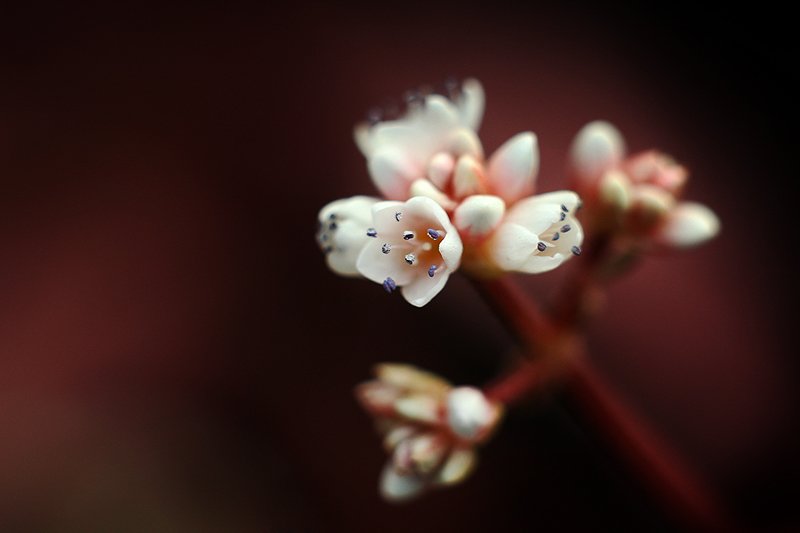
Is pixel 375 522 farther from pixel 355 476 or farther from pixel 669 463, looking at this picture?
Answer: pixel 669 463

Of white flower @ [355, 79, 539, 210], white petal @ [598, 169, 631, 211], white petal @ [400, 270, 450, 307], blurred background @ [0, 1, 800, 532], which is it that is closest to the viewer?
white petal @ [400, 270, 450, 307]

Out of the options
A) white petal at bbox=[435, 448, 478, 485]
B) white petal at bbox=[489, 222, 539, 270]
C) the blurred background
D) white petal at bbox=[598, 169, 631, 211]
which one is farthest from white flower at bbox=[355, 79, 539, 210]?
the blurred background

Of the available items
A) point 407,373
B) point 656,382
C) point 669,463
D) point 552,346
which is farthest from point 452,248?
point 656,382

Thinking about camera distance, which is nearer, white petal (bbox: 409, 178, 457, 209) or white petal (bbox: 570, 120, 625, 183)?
white petal (bbox: 409, 178, 457, 209)

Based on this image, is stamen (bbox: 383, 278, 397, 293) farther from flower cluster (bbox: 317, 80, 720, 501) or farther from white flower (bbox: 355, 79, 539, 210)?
white flower (bbox: 355, 79, 539, 210)

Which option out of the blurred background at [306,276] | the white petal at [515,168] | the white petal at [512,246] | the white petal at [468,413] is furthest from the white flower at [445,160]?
the blurred background at [306,276]
